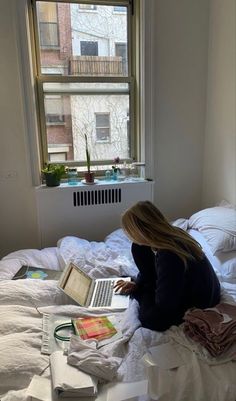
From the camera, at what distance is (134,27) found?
2.68m

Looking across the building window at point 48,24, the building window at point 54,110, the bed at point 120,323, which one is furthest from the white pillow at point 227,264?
the building window at point 48,24

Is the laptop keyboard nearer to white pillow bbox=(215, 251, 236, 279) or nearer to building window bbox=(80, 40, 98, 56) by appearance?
white pillow bbox=(215, 251, 236, 279)

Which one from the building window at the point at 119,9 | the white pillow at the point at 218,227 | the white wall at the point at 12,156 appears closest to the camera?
the white pillow at the point at 218,227

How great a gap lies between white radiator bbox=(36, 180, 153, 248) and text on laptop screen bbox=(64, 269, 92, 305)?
93cm

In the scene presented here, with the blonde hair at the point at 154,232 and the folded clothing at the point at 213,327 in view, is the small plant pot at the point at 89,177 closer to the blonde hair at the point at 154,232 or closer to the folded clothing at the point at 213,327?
the blonde hair at the point at 154,232

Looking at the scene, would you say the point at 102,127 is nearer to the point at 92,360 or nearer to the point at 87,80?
the point at 87,80

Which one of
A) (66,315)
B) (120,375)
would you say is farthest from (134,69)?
(120,375)

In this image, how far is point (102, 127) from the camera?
2787mm

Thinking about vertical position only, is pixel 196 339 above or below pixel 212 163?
below

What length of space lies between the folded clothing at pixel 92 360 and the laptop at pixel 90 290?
13.5 inches

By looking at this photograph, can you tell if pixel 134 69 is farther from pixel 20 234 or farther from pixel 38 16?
pixel 20 234

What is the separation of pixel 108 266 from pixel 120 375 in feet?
2.57

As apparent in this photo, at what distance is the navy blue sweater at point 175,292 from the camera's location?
1.31 m

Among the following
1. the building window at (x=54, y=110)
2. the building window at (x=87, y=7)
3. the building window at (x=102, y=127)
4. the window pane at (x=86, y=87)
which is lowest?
the building window at (x=102, y=127)
